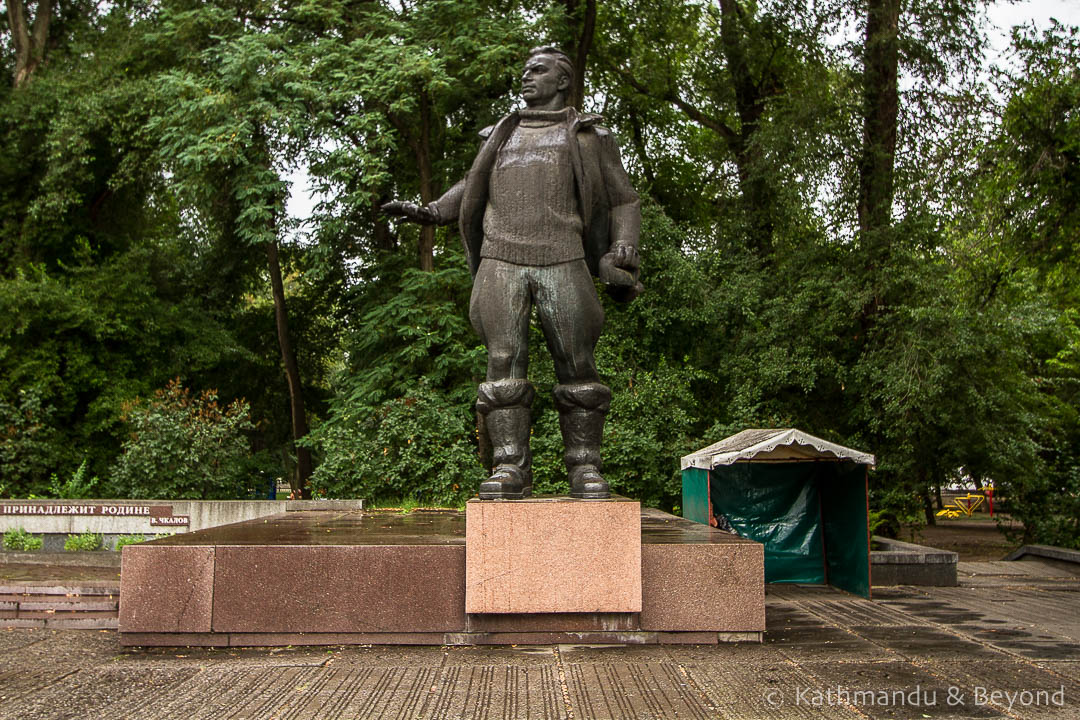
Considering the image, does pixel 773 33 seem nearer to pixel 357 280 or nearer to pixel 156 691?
pixel 357 280

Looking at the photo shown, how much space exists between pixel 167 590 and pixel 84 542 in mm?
8759

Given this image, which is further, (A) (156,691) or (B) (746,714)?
(A) (156,691)

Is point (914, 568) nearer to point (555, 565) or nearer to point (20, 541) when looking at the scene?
point (555, 565)

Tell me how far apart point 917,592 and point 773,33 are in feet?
41.1

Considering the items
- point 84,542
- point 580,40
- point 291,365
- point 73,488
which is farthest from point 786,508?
point 291,365

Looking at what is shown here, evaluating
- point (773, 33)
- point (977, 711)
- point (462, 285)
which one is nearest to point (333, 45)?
point (462, 285)

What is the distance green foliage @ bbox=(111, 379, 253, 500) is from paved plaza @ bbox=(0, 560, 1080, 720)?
8.62 metres

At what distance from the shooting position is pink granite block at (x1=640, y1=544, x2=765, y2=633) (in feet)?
18.8

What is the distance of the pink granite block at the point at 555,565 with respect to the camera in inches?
220

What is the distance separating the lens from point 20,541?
13.4 metres

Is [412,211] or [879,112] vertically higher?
[879,112]

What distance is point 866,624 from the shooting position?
277 inches

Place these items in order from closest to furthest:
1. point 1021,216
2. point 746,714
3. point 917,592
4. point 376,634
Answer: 1. point 746,714
2. point 376,634
3. point 917,592
4. point 1021,216

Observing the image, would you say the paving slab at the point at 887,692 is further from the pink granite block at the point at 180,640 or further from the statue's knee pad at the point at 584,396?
the pink granite block at the point at 180,640
